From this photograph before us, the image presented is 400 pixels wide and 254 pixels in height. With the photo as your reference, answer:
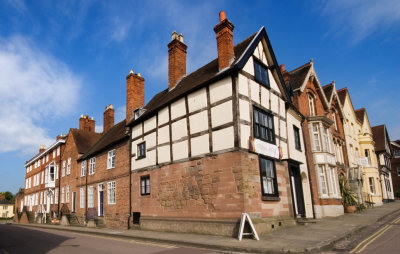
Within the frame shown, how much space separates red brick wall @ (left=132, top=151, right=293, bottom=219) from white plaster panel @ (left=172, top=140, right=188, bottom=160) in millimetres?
409

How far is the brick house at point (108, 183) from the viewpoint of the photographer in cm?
1875

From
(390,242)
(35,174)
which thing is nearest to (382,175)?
(390,242)

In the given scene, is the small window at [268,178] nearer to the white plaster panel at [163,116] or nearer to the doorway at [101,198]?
the white plaster panel at [163,116]

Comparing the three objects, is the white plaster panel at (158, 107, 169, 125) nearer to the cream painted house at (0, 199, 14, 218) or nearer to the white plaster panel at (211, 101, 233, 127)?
the white plaster panel at (211, 101, 233, 127)

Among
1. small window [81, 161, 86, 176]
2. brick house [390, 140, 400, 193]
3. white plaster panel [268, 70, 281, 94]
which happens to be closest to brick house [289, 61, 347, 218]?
white plaster panel [268, 70, 281, 94]

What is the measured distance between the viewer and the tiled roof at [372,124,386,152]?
120 feet

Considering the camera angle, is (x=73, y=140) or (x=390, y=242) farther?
(x=73, y=140)

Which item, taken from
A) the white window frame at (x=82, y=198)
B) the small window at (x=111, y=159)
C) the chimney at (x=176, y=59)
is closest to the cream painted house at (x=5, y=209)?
the white window frame at (x=82, y=198)

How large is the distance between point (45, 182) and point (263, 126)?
2992cm

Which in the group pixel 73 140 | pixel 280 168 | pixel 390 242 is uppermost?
pixel 73 140

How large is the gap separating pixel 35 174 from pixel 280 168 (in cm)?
3792

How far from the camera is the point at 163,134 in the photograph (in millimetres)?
15492

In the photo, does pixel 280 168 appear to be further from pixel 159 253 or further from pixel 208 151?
pixel 159 253

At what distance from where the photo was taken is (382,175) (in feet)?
115
